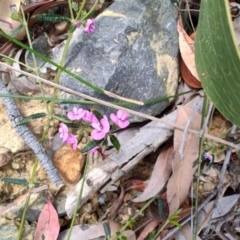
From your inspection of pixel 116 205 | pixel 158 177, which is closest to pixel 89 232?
pixel 116 205

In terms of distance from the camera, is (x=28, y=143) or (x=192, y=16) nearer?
(x=28, y=143)

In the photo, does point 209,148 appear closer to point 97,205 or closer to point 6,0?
point 97,205

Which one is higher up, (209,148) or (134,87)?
(134,87)

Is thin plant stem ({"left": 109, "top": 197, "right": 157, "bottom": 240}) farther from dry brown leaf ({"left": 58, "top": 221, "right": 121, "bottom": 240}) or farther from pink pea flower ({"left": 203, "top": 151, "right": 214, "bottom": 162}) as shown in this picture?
pink pea flower ({"left": 203, "top": 151, "right": 214, "bottom": 162})

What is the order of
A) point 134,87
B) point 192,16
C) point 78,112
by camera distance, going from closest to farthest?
point 78,112, point 134,87, point 192,16

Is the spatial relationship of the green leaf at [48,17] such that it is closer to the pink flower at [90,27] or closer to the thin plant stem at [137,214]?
the pink flower at [90,27]

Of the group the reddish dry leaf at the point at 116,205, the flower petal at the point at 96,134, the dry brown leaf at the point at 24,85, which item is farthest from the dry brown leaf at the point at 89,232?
the dry brown leaf at the point at 24,85

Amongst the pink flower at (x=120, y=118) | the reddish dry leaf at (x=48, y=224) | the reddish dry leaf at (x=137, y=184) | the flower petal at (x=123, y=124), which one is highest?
the pink flower at (x=120, y=118)

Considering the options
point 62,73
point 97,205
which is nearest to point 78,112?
point 62,73
